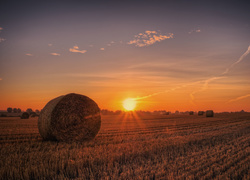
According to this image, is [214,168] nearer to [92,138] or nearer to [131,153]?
[131,153]

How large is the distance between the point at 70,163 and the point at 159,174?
2.26 metres

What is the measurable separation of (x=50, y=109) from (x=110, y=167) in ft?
19.2

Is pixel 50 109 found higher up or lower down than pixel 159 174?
higher up

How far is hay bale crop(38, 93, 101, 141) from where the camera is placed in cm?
908

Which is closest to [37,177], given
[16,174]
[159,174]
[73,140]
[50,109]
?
[16,174]

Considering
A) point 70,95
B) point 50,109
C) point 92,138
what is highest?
point 70,95

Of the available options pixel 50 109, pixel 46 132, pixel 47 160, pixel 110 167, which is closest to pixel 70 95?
pixel 50 109

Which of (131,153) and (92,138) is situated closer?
(131,153)

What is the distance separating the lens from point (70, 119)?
9.61 meters

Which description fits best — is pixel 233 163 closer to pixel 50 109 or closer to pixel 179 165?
pixel 179 165

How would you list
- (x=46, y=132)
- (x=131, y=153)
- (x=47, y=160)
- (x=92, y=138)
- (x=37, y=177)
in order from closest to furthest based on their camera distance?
(x=37, y=177), (x=47, y=160), (x=131, y=153), (x=46, y=132), (x=92, y=138)

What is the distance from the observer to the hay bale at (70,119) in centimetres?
908

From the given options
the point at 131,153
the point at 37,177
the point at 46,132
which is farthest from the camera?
the point at 46,132

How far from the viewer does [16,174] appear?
423 cm
